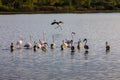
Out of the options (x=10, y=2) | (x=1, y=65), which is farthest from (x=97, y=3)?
(x=1, y=65)

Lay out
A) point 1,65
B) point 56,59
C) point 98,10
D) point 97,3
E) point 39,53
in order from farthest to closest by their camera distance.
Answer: point 97,3 → point 98,10 → point 39,53 → point 56,59 → point 1,65

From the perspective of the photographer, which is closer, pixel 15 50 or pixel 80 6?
pixel 15 50

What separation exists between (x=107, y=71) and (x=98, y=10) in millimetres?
102384

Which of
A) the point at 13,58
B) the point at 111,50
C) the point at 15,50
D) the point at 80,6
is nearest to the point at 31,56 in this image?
the point at 13,58

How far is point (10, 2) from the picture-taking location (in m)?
136

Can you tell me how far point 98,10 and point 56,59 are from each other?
9697 cm

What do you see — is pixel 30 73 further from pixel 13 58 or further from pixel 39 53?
pixel 39 53

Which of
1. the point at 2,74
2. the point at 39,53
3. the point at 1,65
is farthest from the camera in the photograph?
the point at 39,53

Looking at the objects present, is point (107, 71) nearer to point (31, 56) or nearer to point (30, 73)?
point (30, 73)

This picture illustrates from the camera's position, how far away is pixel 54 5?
5443 inches

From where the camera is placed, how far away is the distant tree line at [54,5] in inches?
5182

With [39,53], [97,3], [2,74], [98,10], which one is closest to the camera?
[2,74]

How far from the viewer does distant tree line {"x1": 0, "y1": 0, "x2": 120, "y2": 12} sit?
5182 inches

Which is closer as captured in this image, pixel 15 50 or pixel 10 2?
pixel 15 50
